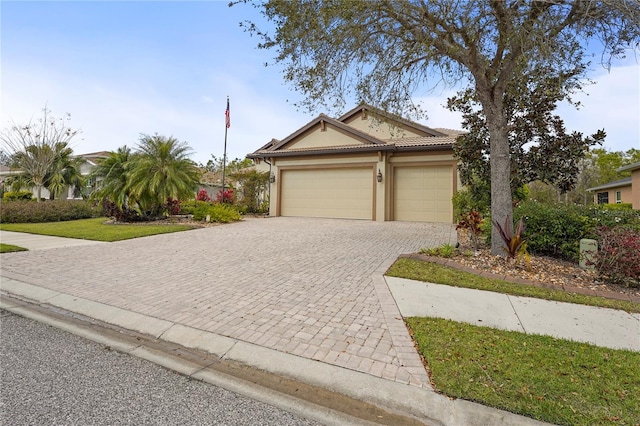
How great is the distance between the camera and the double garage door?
48.5ft

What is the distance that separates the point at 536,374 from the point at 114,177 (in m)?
15.8

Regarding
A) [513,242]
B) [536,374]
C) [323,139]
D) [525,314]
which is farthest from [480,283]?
[323,139]

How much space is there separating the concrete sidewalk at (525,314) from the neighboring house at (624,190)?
19427 millimetres

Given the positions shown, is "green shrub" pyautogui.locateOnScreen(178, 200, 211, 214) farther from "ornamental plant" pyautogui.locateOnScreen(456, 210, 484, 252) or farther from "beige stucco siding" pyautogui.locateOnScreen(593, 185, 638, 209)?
"beige stucco siding" pyautogui.locateOnScreen(593, 185, 638, 209)

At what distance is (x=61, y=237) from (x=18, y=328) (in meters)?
8.02

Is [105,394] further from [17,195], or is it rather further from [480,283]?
[17,195]

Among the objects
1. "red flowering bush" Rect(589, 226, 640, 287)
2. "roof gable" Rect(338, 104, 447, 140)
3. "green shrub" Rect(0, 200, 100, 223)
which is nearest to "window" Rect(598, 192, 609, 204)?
"roof gable" Rect(338, 104, 447, 140)

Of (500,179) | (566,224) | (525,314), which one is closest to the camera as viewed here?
(525,314)

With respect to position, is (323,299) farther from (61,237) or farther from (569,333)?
(61,237)

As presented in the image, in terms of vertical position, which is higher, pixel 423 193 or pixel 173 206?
pixel 423 193

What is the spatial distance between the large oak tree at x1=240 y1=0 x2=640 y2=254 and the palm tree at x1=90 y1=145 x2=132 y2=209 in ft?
32.3

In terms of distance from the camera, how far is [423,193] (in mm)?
15109

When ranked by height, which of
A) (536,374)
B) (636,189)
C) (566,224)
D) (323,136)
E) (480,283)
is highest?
(323,136)

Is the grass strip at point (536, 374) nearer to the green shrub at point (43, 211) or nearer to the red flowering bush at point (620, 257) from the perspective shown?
the red flowering bush at point (620, 257)
